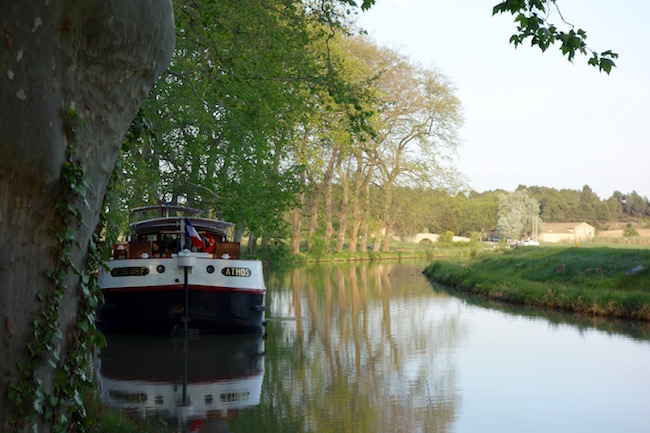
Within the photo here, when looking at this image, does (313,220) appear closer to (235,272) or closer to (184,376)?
(235,272)

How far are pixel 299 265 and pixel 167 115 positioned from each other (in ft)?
114

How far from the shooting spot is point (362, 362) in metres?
14.5

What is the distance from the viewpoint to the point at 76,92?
498cm

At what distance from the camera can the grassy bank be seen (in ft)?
74.6

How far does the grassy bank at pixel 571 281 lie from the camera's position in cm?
2275

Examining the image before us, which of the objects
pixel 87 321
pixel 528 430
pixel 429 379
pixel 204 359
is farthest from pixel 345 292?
pixel 87 321

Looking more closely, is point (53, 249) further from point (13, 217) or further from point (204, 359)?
point (204, 359)

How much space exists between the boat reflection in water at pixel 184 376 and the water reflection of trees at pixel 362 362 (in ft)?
1.25

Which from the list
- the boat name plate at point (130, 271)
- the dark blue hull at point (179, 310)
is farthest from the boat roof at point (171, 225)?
the dark blue hull at point (179, 310)

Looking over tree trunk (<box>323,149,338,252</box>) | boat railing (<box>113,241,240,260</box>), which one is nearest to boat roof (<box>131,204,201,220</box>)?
boat railing (<box>113,241,240,260</box>)

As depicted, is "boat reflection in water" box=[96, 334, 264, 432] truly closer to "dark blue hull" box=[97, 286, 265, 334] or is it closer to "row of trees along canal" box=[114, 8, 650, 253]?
"dark blue hull" box=[97, 286, 265, 334]

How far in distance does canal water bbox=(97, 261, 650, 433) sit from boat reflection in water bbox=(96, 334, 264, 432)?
0.02 metres

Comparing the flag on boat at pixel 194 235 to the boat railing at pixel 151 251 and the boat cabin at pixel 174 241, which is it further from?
the boat railing at pixel 151 251

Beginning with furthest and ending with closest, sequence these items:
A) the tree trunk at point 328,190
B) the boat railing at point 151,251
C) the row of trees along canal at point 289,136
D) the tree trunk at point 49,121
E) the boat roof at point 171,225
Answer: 1. the tree trunk at point 328,190
2. the boat roof at point 171,225
3. the boat railing at point 151,251
4. the row of trees along canal at point 289,136
5. the tree trunk at point 49,121
